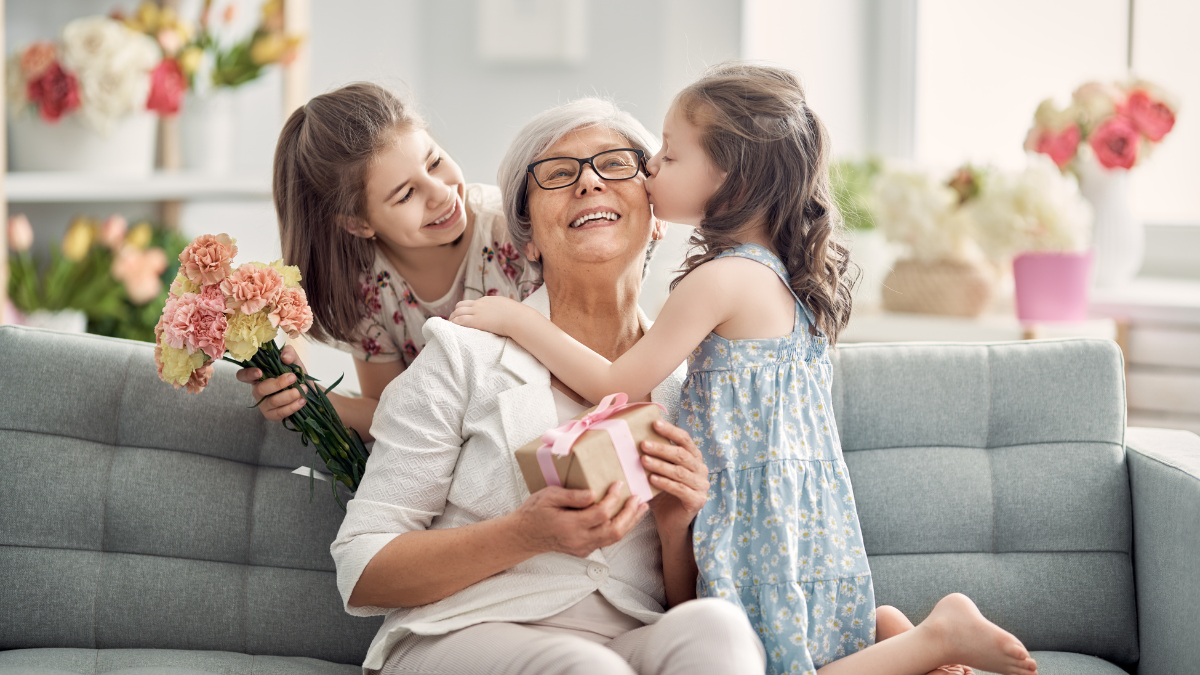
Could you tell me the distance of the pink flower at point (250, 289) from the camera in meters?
1.58

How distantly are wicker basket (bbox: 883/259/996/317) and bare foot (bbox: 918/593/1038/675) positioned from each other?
5.69 ft

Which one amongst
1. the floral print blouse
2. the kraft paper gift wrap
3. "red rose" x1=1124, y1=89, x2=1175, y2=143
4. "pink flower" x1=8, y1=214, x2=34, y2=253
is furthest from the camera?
"red rose" x1=1124, y1=89, x2=1175, y2=143

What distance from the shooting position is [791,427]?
1.59 m

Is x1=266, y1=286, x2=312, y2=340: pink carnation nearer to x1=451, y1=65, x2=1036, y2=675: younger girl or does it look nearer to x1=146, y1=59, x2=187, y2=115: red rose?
x1=451, y1=65, x2=1036, y2=675: younger girl

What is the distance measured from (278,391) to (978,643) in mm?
1192

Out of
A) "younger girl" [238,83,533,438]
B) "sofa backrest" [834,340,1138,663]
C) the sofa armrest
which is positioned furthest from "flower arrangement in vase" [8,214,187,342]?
the sofa armrest

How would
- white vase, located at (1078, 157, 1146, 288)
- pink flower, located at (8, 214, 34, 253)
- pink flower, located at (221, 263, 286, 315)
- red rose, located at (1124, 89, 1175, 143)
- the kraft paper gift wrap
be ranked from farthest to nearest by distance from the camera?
white vase, located at (1078, 157, 1146, 288)
red rose, located at (1124, 89, 1175, 143)
pink flower, located at (8, 214, 34, 253)
pink flower, located at (221, 263, 286, 315)
the kraft paper gift wrap

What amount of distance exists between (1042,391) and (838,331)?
1.71 ft

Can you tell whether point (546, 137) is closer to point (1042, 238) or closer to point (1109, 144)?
point (1042, 238)

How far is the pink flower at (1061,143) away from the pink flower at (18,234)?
2.91m

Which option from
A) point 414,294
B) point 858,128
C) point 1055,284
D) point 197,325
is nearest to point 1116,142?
point 1055,284

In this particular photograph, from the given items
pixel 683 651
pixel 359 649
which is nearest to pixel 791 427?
pixel 683 651

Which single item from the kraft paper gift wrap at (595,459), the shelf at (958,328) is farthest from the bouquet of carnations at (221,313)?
the shelf at (958,328)

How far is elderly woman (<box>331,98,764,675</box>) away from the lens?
4.48 feet
